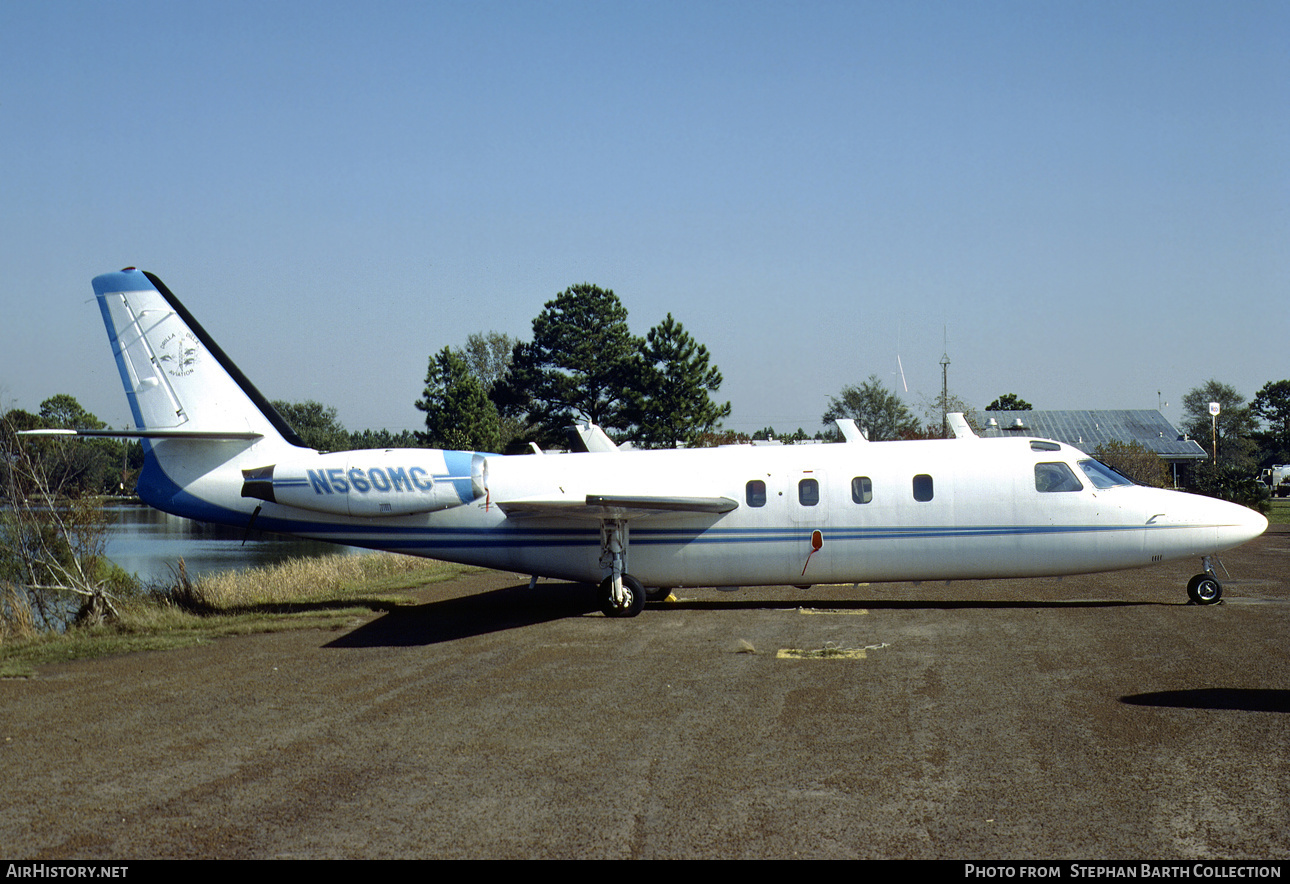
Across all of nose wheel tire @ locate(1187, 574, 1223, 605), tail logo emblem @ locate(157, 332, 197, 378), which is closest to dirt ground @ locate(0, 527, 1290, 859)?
nose wheel tire @ locate(1187, 574, 1223, 605)

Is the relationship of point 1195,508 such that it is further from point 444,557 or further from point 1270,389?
point 1270,389

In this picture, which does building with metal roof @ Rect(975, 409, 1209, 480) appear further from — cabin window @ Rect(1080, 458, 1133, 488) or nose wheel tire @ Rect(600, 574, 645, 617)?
nose wheel tire @ Rect(600, 574, 645, 617)

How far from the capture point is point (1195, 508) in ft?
55.1

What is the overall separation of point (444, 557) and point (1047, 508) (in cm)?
1030

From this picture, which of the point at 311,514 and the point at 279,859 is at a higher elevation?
the point at 311,514

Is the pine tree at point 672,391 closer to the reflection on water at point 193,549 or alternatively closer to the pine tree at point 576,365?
the pine tree at point 576,365

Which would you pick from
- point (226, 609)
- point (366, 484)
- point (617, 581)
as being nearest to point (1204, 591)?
point (617, 581)

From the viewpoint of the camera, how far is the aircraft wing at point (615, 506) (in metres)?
16.6

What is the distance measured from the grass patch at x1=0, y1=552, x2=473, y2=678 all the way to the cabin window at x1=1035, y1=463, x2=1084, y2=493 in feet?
38.4

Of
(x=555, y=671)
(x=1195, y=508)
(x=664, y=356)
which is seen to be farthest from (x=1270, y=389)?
(x=555, y=671)

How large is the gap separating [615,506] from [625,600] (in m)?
1.70

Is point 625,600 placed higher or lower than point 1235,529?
lower

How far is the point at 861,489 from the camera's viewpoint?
1725 cm

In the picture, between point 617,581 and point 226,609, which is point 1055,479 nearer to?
point 617,581
